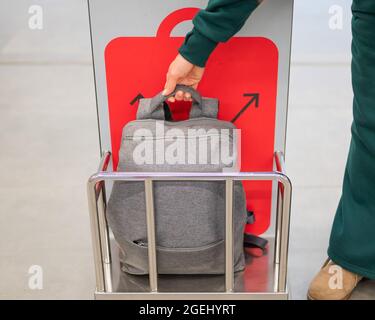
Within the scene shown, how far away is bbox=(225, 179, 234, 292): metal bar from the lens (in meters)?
1.18

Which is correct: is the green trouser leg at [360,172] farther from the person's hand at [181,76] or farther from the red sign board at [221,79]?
the person's hand at [181,76]

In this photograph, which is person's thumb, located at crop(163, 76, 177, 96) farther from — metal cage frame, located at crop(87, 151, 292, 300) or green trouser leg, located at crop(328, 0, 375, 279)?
green trouser leg, located at crop(328, 0, 375, 279)

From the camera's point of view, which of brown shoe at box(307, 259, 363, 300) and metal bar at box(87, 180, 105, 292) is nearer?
metal bar at box(87, 180, 105, 292)

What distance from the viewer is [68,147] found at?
237 centimetres

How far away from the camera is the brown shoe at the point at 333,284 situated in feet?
4.96

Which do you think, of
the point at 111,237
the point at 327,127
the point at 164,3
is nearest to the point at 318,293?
the point at 111,237

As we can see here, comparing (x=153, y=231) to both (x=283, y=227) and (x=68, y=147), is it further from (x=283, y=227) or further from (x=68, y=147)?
(x=68, y=147)

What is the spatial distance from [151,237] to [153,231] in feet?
0.05

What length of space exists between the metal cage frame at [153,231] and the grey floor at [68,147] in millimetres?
295

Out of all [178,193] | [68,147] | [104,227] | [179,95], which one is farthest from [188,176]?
[68,147]

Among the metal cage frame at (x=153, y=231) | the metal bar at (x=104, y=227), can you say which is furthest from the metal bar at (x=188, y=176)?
the metal bar at (x=104, y=227)

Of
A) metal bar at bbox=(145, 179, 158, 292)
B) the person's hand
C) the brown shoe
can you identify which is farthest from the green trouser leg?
metal bar at bbox=(145, 179, 158, 292)

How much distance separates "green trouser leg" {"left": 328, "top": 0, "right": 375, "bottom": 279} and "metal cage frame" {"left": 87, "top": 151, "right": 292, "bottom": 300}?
0.67ft

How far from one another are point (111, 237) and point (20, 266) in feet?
1.27
